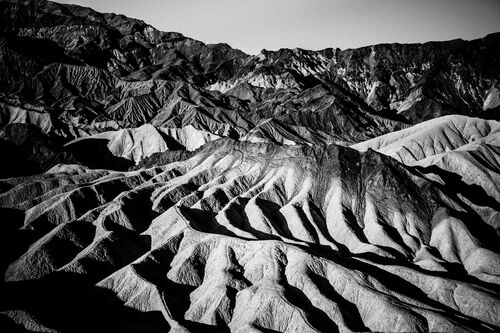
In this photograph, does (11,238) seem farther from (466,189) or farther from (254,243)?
(466,189)

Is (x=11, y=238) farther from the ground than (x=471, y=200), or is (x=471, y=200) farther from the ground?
(x=471, y=200)

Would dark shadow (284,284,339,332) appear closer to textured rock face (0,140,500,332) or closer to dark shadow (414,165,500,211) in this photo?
textured rock face (0,140,500,332)

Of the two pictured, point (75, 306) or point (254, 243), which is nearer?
point (75, 306)

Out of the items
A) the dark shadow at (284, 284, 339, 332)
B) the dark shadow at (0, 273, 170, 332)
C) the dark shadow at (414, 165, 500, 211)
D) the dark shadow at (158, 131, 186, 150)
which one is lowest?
the dark shadow at (0, 273, 170, 332)

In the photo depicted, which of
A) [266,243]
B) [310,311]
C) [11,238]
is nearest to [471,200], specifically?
[266,243]

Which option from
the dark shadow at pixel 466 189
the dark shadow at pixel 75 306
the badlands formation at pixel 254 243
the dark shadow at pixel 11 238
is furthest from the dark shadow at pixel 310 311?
the dark shadow at pixel 466 189

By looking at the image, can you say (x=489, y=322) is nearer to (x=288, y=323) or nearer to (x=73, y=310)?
(x=288, y=323)

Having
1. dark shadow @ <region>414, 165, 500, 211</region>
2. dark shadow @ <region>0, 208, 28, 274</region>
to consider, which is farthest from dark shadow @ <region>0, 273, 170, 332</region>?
dark shadow @ <region>414, 165, 500, 211</region>

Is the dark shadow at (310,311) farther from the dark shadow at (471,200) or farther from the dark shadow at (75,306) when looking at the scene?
the dark shadow at (471,200)

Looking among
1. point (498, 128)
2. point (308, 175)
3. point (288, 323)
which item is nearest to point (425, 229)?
point (308, 175)
